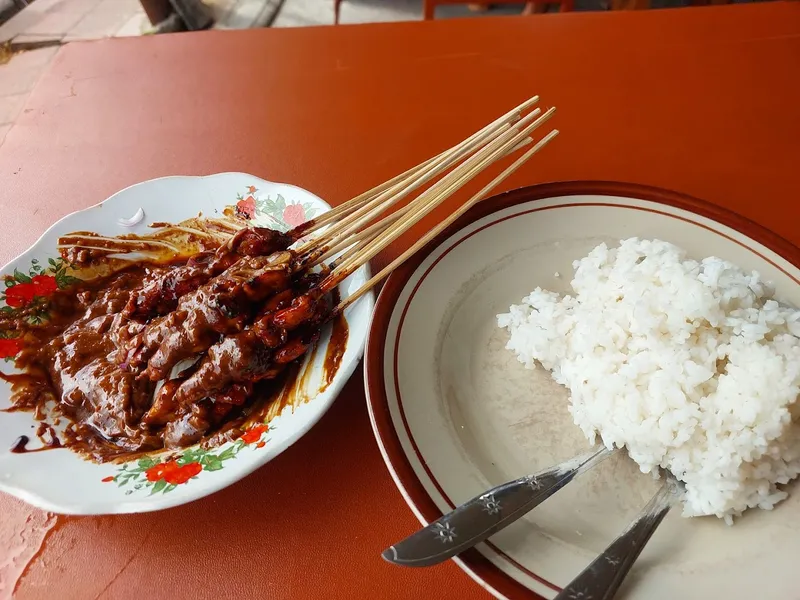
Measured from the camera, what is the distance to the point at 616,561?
1.09 metres

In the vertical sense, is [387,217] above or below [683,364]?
above

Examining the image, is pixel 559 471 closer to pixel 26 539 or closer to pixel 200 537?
pixel 200 537

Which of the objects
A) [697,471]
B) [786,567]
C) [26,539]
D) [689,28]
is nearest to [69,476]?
[26,539]

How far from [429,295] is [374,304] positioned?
16cm

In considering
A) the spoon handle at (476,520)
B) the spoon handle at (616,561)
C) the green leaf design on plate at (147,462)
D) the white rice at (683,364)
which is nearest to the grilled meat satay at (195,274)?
the green leaf design on plate at (147,462)

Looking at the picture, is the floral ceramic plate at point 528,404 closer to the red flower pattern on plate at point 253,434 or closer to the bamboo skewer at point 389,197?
the bamboo skewer at point 389,197

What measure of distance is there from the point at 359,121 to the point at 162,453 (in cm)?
151

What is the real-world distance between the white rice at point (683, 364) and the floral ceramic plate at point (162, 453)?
1.82 ft

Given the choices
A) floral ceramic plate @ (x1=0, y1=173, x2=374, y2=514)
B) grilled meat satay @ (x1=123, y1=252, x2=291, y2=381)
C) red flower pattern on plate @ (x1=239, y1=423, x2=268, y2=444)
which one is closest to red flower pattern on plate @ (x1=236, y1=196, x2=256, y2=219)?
floral ceramic plate @ (x1=0, y1=173, x2=374, y2=514)

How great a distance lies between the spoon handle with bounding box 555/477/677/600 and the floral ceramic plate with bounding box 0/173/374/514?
25.2 inches

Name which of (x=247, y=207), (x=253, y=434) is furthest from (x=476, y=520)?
(x=247, y=207)

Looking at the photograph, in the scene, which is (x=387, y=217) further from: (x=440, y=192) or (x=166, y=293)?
(x=166, y=293)

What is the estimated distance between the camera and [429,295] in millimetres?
1564

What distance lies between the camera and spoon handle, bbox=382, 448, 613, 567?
3.47ft
